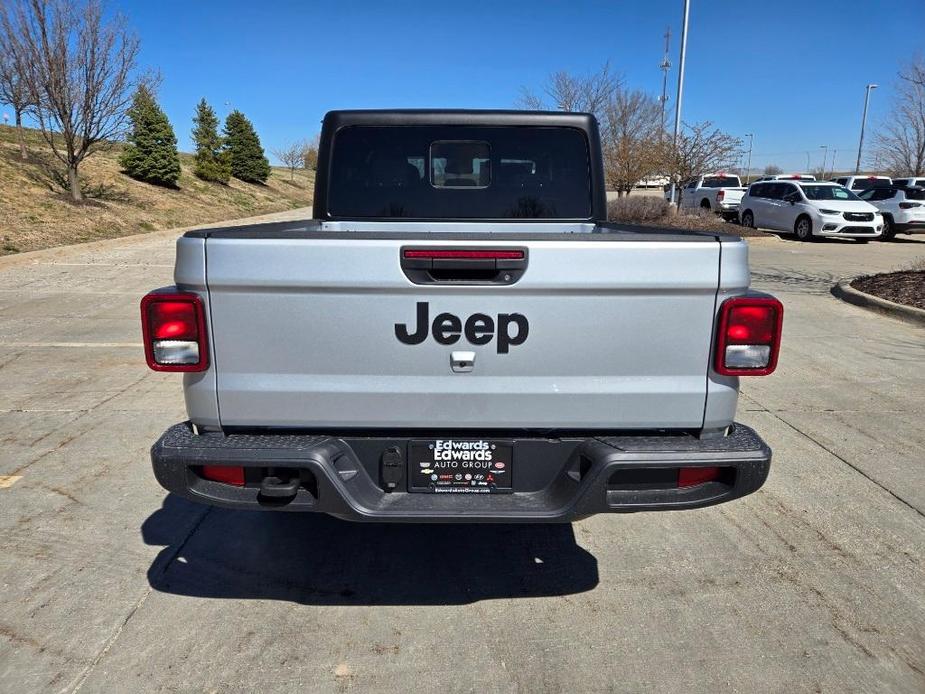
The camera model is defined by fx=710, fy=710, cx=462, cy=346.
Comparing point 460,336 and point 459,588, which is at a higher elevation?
point 460,336

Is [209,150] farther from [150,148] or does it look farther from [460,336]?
[460,336]

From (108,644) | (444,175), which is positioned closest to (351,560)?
(108,644)

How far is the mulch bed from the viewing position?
10078mm

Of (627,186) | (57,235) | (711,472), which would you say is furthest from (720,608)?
(627,186)

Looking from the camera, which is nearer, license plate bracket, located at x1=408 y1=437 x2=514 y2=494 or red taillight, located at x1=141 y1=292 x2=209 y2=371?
red taillight, located at x1=141 y1=292 x2=209 y2=371

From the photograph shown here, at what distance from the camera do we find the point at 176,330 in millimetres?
2531

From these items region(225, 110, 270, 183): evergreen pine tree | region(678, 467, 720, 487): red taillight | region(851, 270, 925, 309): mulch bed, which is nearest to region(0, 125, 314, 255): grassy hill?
region(225, 110, 270, 183): evergreen pine tree

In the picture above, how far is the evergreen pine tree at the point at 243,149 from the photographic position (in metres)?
40.4

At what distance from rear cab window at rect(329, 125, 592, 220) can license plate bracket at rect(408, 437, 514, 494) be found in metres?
1.99

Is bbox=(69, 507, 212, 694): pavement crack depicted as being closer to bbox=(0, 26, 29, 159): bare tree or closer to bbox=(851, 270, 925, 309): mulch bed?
bbox=(851, 270, 925, 309): mulch bed

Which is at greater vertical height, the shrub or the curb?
the shrub

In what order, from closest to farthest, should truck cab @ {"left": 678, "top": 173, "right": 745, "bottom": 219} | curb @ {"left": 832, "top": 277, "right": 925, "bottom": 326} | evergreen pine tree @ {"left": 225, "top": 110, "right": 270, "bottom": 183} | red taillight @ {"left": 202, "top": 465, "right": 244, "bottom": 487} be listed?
1. red taillight @ {"left": 202, "top": 465, "right": 244, "bottom": 487}
2. curb @ {"left": 832, "top": 277, "right": 925, "bottom": 326}
3. truck cab @ {"left": 678, "top": 173, "right": 745, "bottom": 219}
4. evergreen pine tree @ {"left": 225, "top": 110, "right": 270, "bottom": 183}

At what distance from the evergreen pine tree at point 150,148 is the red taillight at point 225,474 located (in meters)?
27.4

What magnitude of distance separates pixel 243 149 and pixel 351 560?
41.7 meters
